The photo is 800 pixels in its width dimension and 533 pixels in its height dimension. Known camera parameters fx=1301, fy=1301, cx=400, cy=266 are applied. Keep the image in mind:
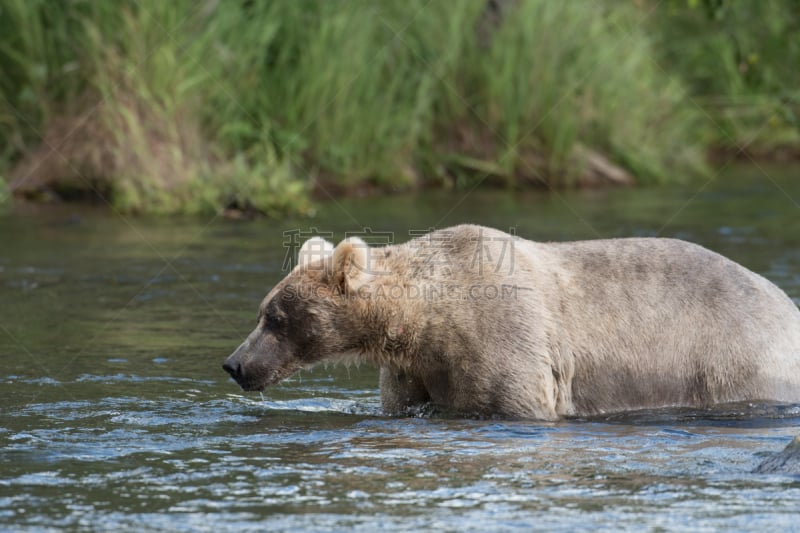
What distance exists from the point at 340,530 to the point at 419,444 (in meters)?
1.57

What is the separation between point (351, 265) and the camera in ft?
24.4

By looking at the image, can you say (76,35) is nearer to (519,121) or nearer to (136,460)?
(519,121)

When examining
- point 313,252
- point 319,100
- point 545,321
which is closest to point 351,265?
point 313,252

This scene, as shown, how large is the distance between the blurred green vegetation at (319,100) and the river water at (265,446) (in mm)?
4302

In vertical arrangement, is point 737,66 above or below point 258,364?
above

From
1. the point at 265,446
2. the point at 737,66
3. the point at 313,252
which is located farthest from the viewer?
the point at 737,66

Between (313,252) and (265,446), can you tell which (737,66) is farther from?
(265,446)

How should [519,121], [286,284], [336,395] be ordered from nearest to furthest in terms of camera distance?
[286,284] < [336,395] < [519,121]

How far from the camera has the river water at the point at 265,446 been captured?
5.59 meters

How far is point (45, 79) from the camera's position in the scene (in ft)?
55.6

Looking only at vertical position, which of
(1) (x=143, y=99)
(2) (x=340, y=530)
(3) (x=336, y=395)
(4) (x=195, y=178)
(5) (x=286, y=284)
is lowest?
(2) (x=340, y=530)

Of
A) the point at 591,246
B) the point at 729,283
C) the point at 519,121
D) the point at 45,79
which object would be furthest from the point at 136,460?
the point at 519,121

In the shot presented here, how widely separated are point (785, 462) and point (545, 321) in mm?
1688

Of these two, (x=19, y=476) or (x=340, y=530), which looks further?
(x=19, y=476)
